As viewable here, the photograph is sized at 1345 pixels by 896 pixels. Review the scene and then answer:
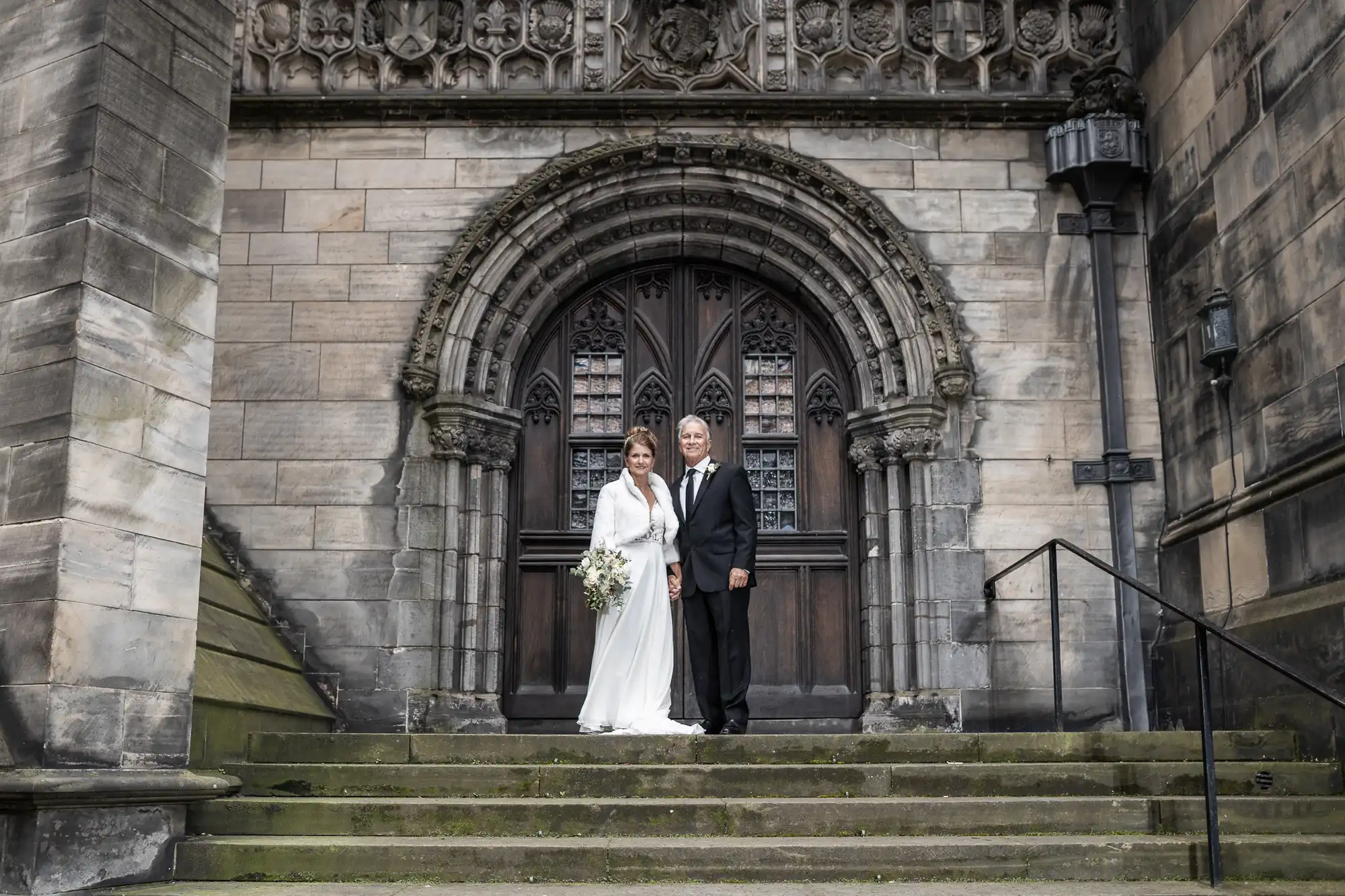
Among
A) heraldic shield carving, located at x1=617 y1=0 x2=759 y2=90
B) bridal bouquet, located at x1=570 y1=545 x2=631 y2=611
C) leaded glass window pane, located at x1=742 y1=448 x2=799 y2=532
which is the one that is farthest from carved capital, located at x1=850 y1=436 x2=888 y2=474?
heraldic shield carving, located at x1=617 y1=0 x2=759 y2=90

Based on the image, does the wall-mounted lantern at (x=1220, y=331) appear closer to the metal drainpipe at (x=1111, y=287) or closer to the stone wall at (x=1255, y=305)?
the stone wall at (x=1255, y=305)

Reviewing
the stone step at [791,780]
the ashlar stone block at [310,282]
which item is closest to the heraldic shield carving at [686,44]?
the ashlar stone block at [310,282]

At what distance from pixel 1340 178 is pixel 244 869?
237 inches

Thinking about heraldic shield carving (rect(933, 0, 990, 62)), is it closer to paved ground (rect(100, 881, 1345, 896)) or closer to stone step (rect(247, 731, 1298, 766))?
stone step (rect(247, 731, 1298, 766))

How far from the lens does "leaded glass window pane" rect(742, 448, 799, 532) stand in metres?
9.54

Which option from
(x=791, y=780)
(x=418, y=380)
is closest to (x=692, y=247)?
(x=418, y=380)

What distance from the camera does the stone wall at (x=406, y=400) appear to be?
878 centimetres

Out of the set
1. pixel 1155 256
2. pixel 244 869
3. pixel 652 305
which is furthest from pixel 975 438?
pixel 244 869

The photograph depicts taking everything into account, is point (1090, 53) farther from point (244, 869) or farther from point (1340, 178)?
point (244, 869)

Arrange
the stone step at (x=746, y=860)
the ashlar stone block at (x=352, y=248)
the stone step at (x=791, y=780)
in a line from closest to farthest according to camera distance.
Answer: the stone step at (x=746, y=860), the stone step at (x=791, y=780), the ashlar stone block at (x=352, y=248)

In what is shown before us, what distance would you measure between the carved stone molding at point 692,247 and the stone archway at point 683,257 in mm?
12

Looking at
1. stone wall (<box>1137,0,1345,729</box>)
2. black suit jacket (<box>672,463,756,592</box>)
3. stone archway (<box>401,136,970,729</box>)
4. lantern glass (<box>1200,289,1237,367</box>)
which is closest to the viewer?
stone wall (<box>1137,0,1345,729</box>)

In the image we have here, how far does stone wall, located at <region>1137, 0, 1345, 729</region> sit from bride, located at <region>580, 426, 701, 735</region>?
3.19 meters

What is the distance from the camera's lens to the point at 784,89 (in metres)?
9.58
